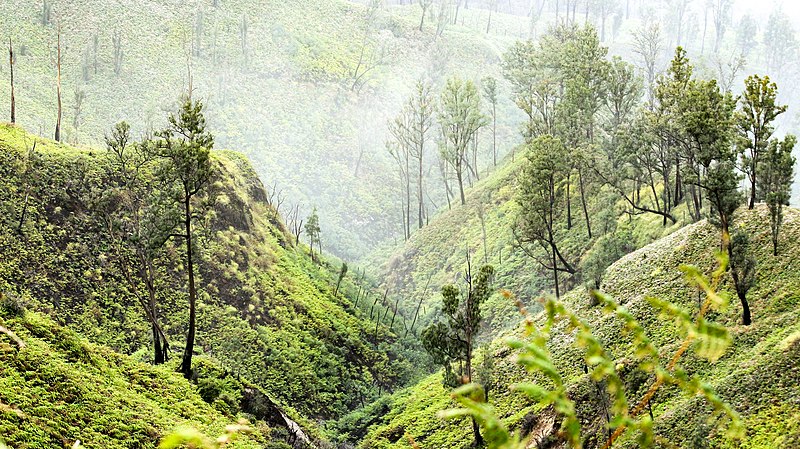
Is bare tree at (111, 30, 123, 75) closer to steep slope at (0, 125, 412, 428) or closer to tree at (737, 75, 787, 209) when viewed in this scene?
steep slope at (0, 125, 412, 428)

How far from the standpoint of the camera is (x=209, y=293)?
3058 centimetres

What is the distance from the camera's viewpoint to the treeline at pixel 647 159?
19.4 meters

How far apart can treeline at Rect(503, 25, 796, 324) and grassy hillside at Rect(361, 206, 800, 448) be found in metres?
0.89

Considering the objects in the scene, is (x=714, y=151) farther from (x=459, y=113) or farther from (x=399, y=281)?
(x=459, y=113)

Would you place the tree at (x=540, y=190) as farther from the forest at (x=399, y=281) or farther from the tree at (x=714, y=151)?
the tree at (x=714, y=151)

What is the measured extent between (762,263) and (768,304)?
2325 millimetres

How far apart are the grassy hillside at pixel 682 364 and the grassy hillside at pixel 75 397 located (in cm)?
653

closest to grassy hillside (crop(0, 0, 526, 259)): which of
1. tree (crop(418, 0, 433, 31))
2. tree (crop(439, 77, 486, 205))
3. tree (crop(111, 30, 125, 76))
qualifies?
tree (crop(111, 30, 125, 76))

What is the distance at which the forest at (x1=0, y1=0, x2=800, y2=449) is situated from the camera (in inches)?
558

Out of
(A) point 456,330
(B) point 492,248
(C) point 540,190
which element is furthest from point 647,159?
(A) point 456,330

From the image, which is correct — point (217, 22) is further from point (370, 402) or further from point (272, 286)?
point (370, 402)

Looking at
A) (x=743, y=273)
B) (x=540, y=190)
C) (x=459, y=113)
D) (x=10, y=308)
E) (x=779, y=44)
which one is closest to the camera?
(x=10, y=308)

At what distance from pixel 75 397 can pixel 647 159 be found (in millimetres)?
27223

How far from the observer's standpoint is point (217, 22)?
8606 cm
